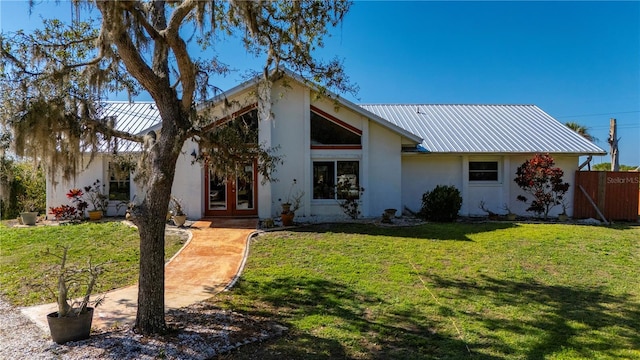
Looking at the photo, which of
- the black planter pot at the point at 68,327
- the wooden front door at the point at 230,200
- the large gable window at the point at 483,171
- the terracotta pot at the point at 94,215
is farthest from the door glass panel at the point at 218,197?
the large gable window at the point at 483,171

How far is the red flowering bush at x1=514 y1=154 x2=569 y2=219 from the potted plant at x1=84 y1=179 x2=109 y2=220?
621 inches

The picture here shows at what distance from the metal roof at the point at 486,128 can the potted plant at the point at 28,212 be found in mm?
14092

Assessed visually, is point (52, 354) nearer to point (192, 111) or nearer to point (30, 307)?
point (30, 307)

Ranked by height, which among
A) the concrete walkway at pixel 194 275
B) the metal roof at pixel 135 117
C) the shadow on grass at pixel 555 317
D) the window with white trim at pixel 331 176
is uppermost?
the metal roof at pixel 135 117

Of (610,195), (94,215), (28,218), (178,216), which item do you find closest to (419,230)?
(178,216)

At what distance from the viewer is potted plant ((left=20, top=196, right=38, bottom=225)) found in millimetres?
12773

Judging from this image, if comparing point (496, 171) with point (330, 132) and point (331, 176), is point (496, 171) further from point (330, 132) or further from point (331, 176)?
point (330, 132)

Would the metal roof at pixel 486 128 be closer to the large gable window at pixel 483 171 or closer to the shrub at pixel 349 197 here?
the large gable window at pixel 483 171

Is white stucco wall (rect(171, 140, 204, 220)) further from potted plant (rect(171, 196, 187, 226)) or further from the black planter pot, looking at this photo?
the black planter pot

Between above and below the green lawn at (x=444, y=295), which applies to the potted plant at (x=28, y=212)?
above

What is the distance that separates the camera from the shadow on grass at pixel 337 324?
4.61 m

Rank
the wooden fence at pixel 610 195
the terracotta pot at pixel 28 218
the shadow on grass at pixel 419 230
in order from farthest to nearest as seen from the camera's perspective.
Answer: the wooden fence at pixel 610 195 < the terracotta pot at pixel 28 218 < the shadow on grass at pixel 419 230

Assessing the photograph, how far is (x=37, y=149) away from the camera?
4.82 m

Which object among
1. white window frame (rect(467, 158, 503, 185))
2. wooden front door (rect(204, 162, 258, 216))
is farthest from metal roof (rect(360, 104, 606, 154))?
wooden front door (rect(204, 162, 258, 216))
